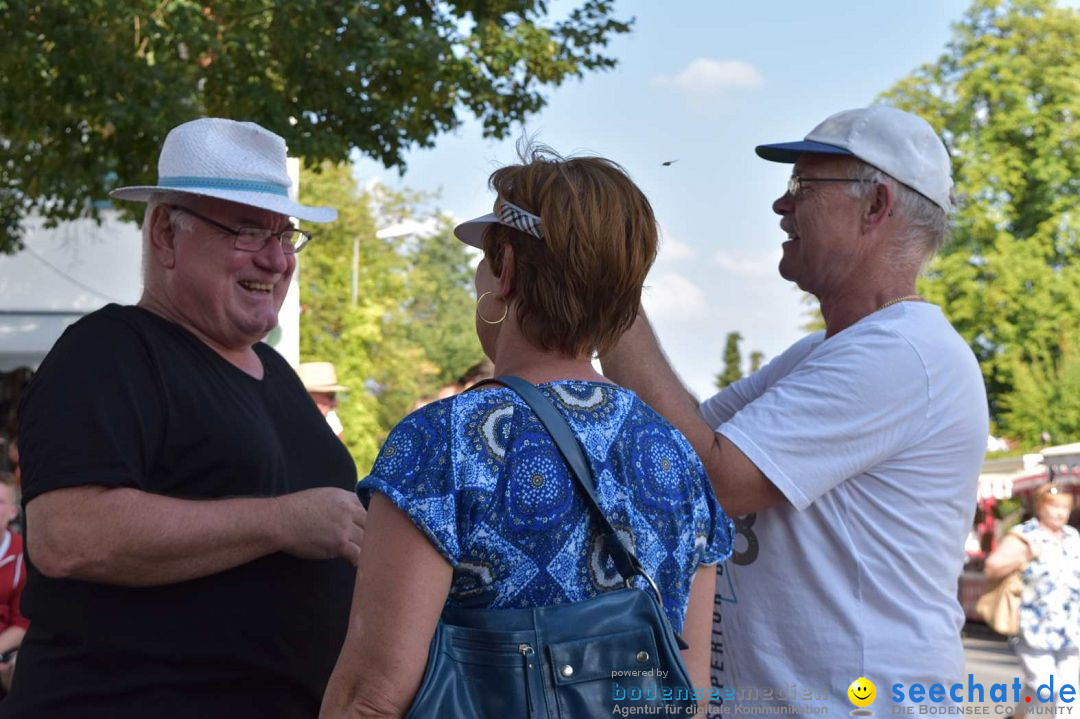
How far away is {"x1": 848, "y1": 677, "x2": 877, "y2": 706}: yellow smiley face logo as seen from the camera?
2.57 meters

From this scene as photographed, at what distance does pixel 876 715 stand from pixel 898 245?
39.0 inches

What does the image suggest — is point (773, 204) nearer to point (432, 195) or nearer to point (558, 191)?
point (558, 191)

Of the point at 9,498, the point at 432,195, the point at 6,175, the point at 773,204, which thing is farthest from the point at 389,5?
the point at 432,195

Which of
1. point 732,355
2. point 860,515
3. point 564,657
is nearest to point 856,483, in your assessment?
point 860,515

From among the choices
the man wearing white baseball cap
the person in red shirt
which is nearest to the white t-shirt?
the man wearing white baseball cap

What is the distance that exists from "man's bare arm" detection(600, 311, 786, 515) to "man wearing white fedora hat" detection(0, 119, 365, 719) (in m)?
0.61

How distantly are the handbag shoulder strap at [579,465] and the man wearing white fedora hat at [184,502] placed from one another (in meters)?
0.72

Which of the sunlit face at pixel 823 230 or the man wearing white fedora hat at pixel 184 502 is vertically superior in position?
the sunlit face at pixel 823 230

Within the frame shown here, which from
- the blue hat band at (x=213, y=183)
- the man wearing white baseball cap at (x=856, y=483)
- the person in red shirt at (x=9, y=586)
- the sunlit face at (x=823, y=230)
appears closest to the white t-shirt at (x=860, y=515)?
the man wearing white baseball cap at (x=856, y=483)

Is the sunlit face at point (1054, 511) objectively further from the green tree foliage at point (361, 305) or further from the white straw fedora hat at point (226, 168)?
the green tree foliage at point (361, 305)

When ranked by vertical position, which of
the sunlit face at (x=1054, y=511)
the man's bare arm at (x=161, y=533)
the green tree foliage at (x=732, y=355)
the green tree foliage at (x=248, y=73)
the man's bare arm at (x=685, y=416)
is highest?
the green tree foliage at (x=732, y=355)

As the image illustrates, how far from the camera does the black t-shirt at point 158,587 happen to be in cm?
240

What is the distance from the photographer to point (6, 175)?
1173 cm

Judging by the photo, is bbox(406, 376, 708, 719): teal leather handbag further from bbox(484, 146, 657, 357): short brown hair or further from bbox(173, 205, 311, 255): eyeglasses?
bbox(173, 205, 311, 255): eyeglasses
